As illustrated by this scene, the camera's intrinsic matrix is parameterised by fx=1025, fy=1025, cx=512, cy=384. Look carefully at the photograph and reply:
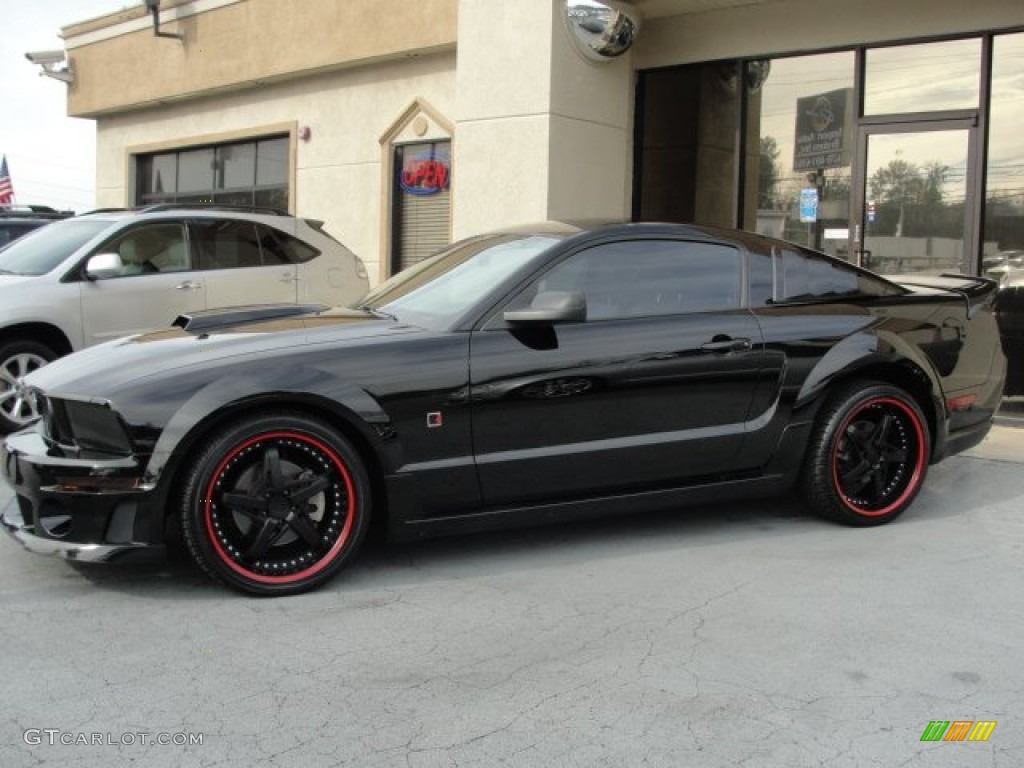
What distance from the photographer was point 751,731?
3.09 metres

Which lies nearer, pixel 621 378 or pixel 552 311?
pixel 552 311

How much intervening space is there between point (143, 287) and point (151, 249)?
39cm

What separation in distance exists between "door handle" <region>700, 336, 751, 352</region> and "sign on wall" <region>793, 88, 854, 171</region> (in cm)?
581

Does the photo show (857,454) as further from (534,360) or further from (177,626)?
(177,626)

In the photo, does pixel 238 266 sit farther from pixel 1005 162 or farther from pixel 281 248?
pixel 1005 162

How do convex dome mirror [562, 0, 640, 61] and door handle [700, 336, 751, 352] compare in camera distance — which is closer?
door handle [700, 336, 751, 352]

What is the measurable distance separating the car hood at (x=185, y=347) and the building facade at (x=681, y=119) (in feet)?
18.7

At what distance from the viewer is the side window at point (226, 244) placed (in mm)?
8430

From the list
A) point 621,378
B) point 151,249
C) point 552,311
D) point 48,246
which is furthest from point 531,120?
point 552,311

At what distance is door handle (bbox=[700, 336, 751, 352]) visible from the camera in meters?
4.87

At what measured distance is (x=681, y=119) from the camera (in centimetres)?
1134

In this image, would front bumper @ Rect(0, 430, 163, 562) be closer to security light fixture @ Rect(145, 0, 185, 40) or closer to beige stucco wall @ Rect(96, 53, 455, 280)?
beige stucco wall @ Rect(96, 53, 455, 280)

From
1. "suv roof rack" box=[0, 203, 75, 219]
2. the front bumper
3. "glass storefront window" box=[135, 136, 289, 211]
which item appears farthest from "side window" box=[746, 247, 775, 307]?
"glass storefront window" box=[135, 136, 289, 211]

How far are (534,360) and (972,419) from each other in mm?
2794
